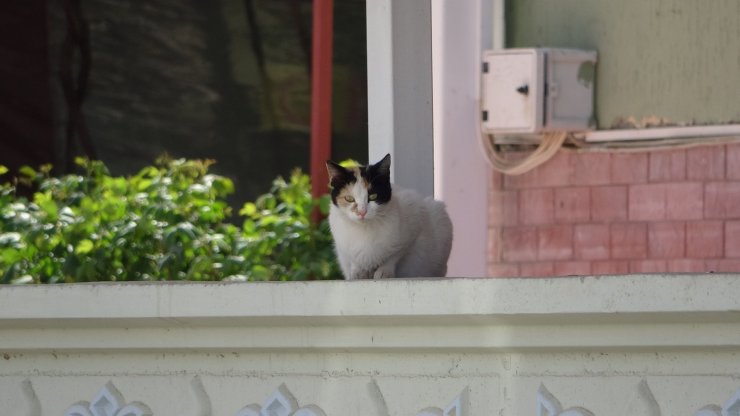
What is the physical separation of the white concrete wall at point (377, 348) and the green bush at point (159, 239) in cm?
203

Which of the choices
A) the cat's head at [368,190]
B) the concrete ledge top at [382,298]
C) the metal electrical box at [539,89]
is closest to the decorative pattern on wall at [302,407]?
the concrete ledge top at [382,298]

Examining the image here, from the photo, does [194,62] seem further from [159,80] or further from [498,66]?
[498,66]

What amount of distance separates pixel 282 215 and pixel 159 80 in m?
1.61

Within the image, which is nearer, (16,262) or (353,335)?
(353,335)

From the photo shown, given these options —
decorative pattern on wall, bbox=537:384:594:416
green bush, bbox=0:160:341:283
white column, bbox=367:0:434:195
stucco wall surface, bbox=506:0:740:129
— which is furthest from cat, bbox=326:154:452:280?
stucco wall surface, bbox=506:0:740:129

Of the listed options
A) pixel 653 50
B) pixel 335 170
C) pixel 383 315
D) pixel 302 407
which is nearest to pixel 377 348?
pixel 383 315

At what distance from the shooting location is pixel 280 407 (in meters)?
3.13

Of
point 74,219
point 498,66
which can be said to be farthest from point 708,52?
point 74,219

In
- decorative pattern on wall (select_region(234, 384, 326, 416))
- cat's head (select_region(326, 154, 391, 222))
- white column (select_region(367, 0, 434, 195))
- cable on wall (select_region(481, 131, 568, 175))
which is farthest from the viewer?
cable on wall (select_region(481, 131, 568, 175))

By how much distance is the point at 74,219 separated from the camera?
5680mm

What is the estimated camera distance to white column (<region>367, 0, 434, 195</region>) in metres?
4.12

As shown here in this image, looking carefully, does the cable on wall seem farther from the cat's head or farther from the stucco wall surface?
the cat's head

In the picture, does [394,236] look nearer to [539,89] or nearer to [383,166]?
[383,166]

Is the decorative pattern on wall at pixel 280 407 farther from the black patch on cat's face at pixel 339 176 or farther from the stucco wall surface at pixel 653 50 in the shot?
the stucco wall surface at pixel 653 50
